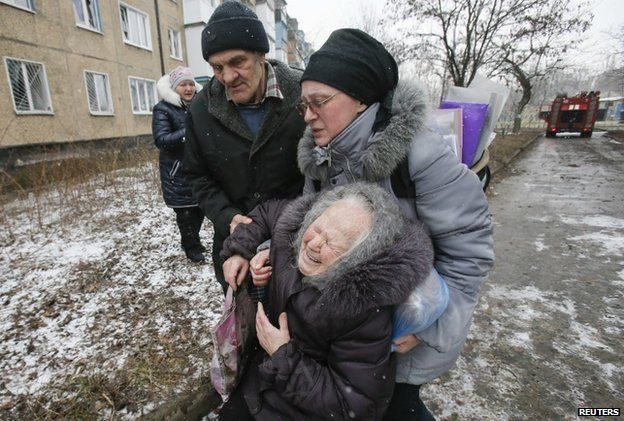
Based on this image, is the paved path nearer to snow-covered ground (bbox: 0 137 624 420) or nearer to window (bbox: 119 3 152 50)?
snow-covered ground (bbox: 0 137 624 420)

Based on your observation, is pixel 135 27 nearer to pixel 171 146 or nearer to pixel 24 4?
pixel 24 4

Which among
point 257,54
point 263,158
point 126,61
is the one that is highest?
point 126,61

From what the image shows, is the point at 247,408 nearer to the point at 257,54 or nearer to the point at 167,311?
the point at 257,54

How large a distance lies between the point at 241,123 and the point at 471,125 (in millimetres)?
1131

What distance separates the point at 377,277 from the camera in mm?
1103

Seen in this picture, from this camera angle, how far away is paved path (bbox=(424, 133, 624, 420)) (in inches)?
84.6

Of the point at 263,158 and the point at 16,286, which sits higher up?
the point at 263,158

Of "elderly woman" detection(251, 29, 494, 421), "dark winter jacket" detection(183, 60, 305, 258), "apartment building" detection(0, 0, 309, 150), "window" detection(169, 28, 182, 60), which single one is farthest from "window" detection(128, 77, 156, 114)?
"elderly woman" detection(251, 29, 494, 421)

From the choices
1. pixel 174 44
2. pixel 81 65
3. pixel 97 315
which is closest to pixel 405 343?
pixel 97 315

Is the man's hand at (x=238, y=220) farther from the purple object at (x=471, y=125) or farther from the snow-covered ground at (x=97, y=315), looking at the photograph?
the snow-covered ground at (x=97, y=315)

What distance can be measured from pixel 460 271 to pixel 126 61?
15.7 m

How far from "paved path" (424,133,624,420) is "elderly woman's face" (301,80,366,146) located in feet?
6.19

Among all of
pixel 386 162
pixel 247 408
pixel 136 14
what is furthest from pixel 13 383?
pixel 136 14

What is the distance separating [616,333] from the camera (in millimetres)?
2738
